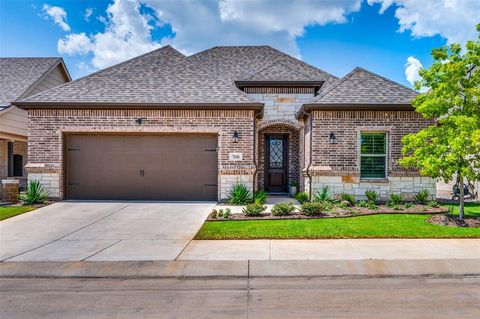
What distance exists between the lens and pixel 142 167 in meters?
12.3

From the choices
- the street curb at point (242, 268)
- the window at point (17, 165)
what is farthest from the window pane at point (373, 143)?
the window at point (17, 165)

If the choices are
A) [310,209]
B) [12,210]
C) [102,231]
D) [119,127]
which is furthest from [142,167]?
[310,209]

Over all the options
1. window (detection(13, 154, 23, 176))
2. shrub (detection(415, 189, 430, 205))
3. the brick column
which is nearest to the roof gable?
shrub (detection(415, 189, 430, 205))

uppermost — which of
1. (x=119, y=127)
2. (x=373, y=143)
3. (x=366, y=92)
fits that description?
(x=366, y=92)

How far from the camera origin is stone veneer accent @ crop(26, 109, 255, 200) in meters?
12.0

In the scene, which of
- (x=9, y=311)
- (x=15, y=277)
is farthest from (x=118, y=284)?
(x=15, y=277)

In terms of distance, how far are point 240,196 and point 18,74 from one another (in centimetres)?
1490

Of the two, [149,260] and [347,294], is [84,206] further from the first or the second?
[347,294]

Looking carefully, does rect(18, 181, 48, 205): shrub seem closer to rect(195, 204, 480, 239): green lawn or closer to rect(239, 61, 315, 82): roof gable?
rect(195, 204, 480, 239): green lawn

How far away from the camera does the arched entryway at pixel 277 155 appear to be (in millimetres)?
14812

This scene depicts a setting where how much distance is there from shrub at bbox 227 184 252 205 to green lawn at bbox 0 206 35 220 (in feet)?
21.7

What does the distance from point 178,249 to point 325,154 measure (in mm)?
7039

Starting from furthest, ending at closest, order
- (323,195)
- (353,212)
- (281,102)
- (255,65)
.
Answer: (255,65), (281,102), (323,195), (353,212)

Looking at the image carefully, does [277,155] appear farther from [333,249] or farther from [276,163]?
[333,249]
